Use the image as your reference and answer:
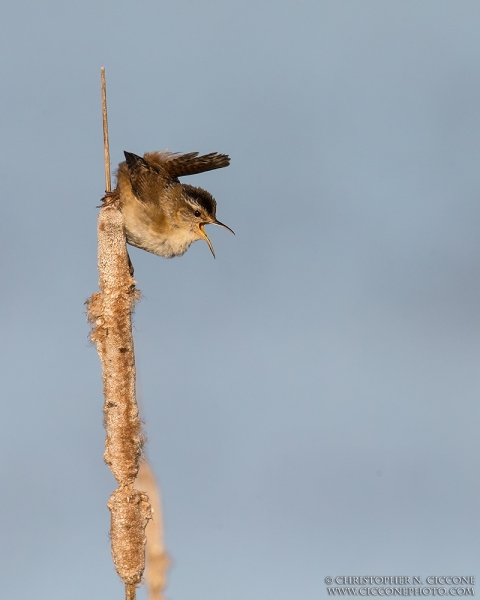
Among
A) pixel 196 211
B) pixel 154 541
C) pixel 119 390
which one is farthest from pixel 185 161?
pixel 154 541

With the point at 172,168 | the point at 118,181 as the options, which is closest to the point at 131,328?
the point at 118,181

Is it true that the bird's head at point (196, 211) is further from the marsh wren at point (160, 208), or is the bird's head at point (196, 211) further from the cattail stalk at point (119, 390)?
the cattail stalk at point (119, 390)

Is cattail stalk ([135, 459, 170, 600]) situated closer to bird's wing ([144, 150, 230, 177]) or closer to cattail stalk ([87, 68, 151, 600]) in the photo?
cattail stalk ([87, 68, 151, 600])

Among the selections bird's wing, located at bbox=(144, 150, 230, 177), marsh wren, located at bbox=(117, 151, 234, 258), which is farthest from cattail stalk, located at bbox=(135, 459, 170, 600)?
bird's wing, located at bbox=(144, 150, 230, 177)

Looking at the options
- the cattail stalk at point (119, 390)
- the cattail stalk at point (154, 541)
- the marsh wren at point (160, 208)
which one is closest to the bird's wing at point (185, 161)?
the marsh wren at point (160, 208)

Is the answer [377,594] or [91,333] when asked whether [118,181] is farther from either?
[377,594]

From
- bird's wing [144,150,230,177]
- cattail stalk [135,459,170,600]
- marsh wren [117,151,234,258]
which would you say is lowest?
cattail stalk [135,459,170,600]
